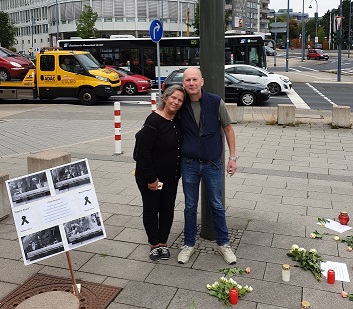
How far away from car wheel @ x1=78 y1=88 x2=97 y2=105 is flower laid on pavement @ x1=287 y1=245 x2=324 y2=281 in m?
16.1

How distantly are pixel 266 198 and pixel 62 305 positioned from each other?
11.9 ft

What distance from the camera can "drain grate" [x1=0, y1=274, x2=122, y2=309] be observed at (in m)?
3.88

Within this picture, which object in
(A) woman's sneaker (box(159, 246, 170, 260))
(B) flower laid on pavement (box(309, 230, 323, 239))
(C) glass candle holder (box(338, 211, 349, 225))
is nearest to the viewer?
(A) woman's sneaker (box(159, 246, 170, 260))

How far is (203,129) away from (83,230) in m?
1.43

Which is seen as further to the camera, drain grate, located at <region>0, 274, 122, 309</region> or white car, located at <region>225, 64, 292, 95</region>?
white car, located at <region>225, 64, 292, 95</region>

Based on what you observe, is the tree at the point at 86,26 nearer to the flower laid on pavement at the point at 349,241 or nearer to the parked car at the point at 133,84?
the parked car at the point at 133,84

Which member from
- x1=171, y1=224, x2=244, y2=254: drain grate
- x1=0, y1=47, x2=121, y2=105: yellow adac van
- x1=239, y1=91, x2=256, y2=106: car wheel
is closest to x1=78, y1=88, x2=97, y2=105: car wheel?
x1=0, y1=47, x2=121, y2=105: yellow adac van

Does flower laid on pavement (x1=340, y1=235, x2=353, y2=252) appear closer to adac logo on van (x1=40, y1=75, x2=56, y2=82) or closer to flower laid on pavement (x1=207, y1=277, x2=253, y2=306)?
flower laid on pavement (x1=207, y1=277, x2=253, y2=306)

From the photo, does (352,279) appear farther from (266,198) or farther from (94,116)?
(94,116)

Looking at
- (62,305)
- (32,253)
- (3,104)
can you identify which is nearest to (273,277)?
(62,305)

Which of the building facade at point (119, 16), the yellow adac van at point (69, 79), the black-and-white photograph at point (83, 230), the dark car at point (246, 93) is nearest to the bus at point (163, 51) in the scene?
the dark car at point (246, 93)

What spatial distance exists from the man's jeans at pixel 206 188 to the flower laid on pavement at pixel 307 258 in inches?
26.9

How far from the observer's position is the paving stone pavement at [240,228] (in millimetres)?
4035

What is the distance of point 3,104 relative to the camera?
21.5 metres
